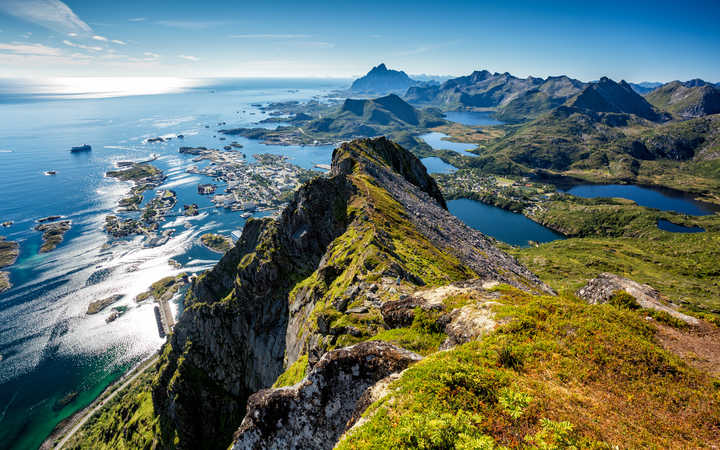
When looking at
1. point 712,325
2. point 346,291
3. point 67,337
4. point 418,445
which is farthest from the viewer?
point 67,337

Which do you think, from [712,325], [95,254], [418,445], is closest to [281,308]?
[418,445]

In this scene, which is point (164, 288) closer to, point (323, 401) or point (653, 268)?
point (323, 401)

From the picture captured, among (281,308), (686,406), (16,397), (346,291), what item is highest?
(686,406)

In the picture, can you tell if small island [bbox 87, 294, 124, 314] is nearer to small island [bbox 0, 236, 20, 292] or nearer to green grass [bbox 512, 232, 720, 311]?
small island [bbox 0, 236, 20, 292]

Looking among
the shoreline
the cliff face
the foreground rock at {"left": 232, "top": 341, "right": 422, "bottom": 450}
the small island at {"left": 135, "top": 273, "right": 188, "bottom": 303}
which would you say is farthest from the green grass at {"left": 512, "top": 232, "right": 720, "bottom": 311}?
the small island at {"left": 135, "top": 273, "right": 188, "bottom": 303}

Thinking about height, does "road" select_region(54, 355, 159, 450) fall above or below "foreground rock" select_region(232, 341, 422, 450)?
below

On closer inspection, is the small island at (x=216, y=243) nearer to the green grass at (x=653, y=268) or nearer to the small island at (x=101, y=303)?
the small island at (x=101, y=303)

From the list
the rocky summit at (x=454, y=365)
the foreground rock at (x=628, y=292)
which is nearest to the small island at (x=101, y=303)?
the rocky summit at (x=454, y=365)

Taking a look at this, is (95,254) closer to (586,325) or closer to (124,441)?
(124,441)
